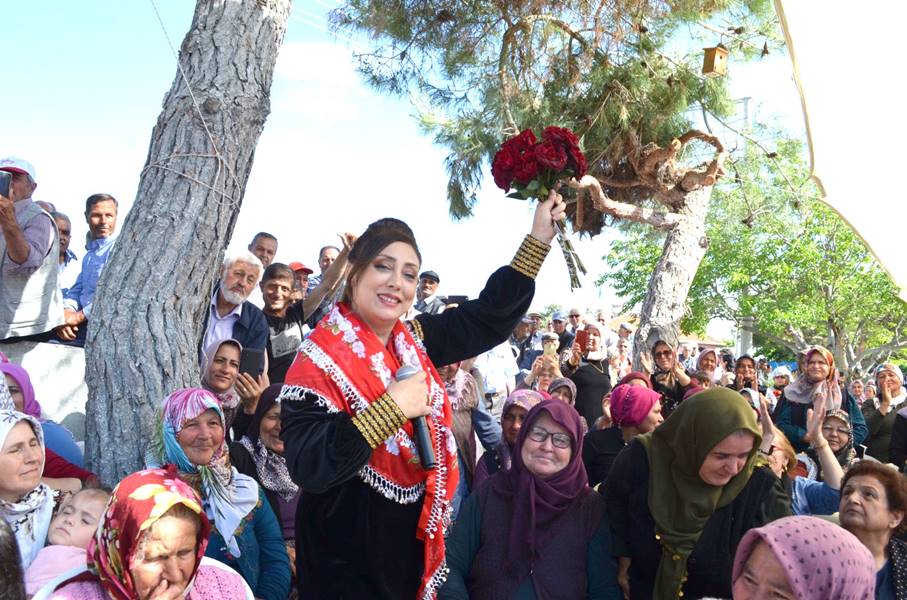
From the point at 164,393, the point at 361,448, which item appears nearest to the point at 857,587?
the point at 361,448

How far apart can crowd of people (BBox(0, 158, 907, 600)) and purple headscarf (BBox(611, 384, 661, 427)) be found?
0.04 ft

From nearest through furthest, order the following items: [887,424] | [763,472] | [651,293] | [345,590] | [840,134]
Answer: [840,134] → [345,590] → [763,472] → [887,424] → [651,293]

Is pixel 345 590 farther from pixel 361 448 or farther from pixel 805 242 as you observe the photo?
pixel 805 242

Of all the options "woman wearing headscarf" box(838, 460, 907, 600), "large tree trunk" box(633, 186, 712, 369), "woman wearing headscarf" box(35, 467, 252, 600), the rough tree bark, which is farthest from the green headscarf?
"large tree trunk" box(633, 186, 712, 369)

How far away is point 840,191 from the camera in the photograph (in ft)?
5.24

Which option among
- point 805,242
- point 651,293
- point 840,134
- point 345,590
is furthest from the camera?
point 805,242

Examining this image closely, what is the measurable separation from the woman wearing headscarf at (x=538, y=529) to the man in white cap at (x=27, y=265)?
2994 mm

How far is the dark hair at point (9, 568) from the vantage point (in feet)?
4.79

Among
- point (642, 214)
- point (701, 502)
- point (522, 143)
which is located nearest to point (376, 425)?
point (522, 143)

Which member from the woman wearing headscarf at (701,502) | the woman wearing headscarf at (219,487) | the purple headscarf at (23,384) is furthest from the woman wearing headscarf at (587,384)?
the purple headscarf at (23,384)

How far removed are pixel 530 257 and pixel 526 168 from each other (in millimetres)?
295

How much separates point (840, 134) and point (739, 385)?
7.86 meters

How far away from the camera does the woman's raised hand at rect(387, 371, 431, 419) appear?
216 centimetres

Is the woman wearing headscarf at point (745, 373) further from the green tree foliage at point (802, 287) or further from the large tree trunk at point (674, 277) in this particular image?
the green tree foliage at point (802, 287)
